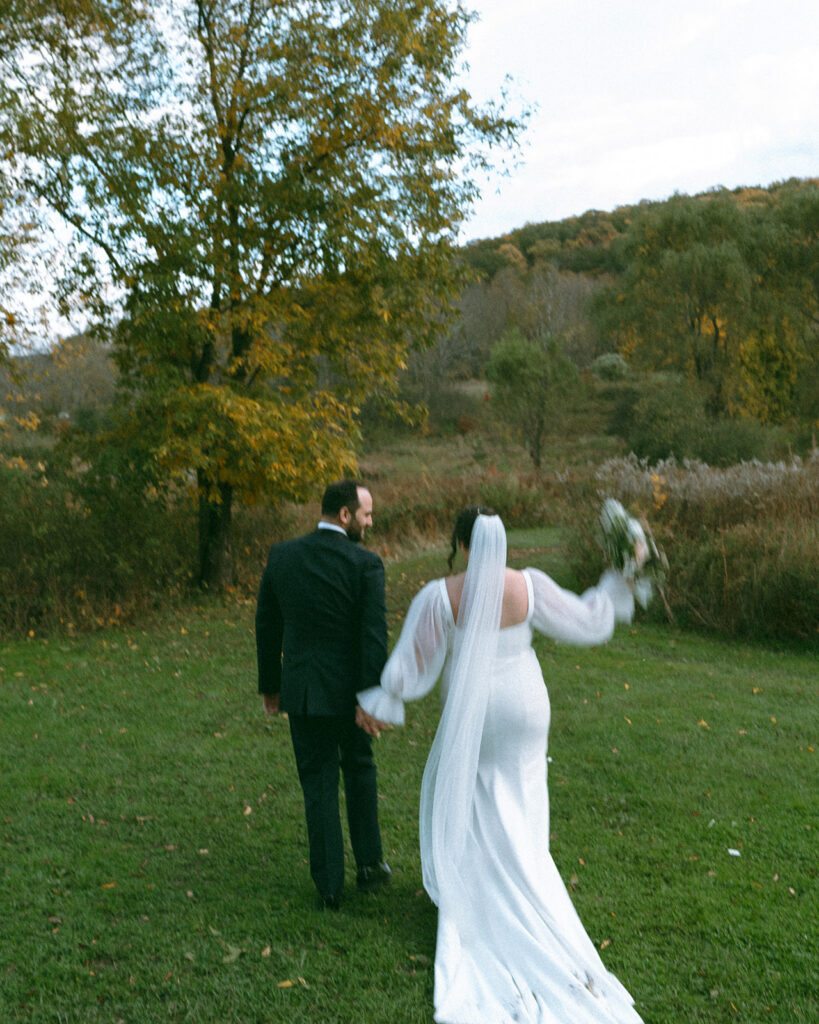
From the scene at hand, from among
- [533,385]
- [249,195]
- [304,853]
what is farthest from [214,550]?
[533,385]

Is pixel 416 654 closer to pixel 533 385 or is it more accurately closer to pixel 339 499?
pixel 339 499

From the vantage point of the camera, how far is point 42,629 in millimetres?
11797

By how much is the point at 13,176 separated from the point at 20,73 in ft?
3.99

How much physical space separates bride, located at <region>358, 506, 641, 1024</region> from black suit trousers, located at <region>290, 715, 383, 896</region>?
314 millimetres

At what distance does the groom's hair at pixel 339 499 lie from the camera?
4.41 metres

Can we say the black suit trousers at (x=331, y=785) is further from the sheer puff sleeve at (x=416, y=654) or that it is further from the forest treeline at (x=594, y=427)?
the forest treeline at (x=594, y=427)

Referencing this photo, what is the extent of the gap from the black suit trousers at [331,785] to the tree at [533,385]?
89.7 feet

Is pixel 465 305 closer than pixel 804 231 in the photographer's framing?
No

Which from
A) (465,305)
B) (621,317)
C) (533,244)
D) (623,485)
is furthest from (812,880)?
(533,244)

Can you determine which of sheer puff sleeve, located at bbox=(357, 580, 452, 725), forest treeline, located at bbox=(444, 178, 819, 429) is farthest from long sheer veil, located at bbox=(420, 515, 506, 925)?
forest treeline, located at bbox=(444, 178, 819, 429)

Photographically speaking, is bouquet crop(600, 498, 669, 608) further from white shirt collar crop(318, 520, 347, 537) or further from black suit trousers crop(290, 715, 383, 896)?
black suit trousers crop(290, 715, 383, 896)

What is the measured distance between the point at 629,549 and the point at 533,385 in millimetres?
27270

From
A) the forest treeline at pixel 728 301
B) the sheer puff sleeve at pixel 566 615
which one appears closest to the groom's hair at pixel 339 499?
the sheer puff sleeve at pixel 566 615

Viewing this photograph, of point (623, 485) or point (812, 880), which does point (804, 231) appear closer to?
point (623, 485)
